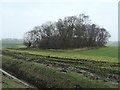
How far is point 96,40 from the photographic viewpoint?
349 feet

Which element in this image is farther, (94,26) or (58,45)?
(94,26)

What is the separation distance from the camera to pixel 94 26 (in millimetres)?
105562

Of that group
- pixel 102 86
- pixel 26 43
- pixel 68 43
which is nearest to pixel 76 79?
pixel 102 86

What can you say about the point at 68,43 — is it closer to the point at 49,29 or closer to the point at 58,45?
the point at 58,45

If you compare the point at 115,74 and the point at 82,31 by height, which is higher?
the point at 82,31

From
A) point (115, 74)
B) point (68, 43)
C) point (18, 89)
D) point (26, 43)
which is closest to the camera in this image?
point (18, 89)

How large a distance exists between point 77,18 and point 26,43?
29041mm

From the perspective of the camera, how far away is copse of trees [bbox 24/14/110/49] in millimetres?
95812

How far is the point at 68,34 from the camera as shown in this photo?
95.8 m

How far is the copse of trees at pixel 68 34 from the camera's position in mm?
95812

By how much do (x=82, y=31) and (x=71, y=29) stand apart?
4.14 m

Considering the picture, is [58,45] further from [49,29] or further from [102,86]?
[102,86]

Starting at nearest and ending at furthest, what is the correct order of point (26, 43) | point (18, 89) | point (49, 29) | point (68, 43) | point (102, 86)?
1. point (102, 86)
2. point (18, 89)
3. point (68, 43)
4. point (49, 29)
5. point (26, 43)

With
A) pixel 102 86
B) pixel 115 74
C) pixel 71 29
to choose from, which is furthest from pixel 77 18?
pixel 102 86
